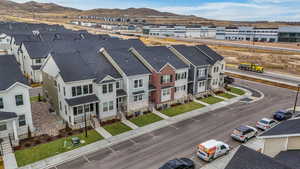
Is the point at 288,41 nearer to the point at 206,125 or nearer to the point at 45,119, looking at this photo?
the point at 206,125

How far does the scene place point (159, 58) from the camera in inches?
1661

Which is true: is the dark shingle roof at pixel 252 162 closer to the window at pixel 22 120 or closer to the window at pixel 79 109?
the window at pixel 79 109

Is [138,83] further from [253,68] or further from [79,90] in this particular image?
[253,68]

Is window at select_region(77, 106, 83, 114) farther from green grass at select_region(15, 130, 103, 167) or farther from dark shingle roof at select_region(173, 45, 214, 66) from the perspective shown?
dark shingle roof at select_region(173, 45, 214, 66)

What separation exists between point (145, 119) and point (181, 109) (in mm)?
7975

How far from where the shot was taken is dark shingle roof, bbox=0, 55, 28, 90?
87.7 ft

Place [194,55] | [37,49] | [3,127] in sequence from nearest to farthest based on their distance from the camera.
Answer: [3,127] → [194,55] → [37,49]

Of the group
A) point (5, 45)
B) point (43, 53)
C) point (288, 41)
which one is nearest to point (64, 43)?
point (43, 53)

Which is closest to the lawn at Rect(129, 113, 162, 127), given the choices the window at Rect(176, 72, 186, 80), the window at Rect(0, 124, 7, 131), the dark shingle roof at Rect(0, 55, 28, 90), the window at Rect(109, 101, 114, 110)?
the window at Rect(109, 101, 114, 110)

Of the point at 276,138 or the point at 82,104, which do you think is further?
the point at 82,104

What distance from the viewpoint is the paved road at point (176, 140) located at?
2384cm

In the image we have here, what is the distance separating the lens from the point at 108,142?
91.4 feet

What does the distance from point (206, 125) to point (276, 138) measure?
13.9m

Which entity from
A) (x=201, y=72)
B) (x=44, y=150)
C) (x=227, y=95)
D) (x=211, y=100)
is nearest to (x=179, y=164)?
(x=44, y=150)
